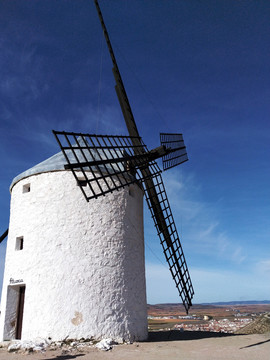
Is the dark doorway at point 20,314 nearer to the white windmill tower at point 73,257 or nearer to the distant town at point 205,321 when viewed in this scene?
the white windmill tower at point 73,257

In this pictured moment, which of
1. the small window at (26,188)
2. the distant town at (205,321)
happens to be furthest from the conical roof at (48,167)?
the distant town at (205,321)

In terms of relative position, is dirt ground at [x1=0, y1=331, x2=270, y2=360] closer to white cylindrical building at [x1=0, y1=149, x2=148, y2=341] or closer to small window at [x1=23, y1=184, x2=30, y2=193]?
white cylindrical building at [x1=0, y1=149, x2=148, y2=341]

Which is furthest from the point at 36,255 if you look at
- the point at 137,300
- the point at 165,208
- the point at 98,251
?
the point at 165,208

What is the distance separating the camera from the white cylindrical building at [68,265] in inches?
333

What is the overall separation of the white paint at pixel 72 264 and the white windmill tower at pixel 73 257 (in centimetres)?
2

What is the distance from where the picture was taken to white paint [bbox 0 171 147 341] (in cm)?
845

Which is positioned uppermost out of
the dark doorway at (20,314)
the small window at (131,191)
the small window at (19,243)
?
the small window at (131,191)

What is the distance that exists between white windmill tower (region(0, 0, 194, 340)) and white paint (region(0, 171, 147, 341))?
0.02m

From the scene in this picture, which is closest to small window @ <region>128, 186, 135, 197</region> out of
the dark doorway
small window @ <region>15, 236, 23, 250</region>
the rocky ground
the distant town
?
small window @ <region>15, 236, 23, 250</region>

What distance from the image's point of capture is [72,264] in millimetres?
8773

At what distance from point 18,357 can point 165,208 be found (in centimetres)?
646

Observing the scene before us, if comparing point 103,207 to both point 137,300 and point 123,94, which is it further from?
point 123,94

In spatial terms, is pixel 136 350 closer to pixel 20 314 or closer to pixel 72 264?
pixel 72 264

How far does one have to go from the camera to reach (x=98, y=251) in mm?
9086
